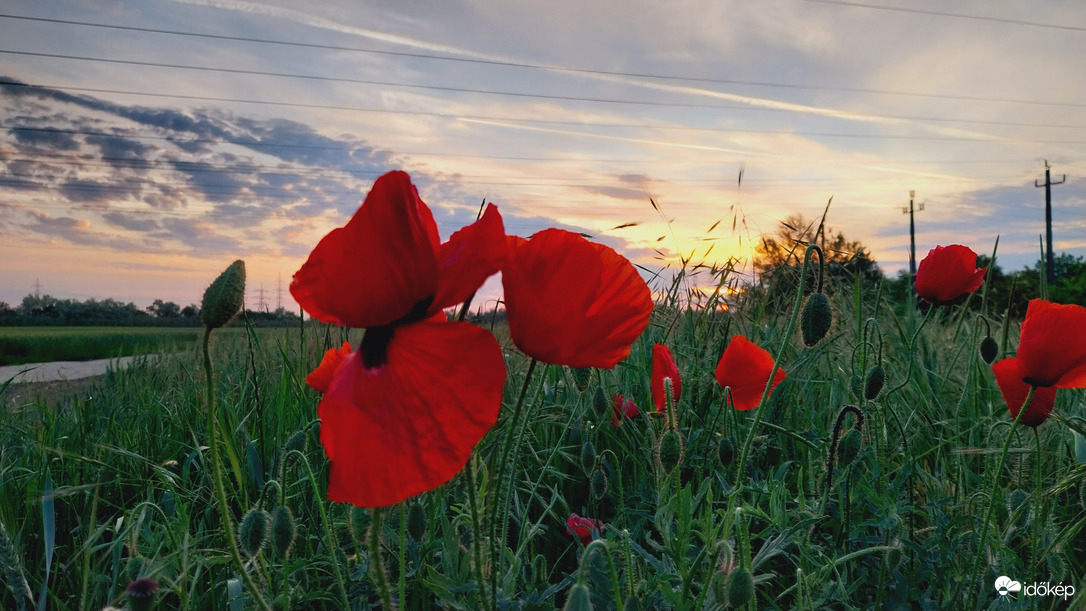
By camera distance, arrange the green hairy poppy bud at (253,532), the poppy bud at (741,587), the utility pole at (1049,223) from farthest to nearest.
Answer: the utility pole at (1049,223), the green hairy poppy bud at (253,532), the poppy bud at (741,587)

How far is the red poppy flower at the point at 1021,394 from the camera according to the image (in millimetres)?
1697

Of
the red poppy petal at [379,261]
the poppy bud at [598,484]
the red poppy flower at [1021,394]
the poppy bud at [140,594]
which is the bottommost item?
the poppy bud at [140,594]

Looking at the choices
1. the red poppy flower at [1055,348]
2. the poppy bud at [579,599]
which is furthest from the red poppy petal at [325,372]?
the red poppy flower at [1055,348]

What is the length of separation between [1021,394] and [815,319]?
2.23 ft

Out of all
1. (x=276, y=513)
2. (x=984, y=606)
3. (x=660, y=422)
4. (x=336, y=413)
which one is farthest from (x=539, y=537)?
(x=336, y=413)

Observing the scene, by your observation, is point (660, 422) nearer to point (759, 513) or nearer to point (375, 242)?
point (759, 513)

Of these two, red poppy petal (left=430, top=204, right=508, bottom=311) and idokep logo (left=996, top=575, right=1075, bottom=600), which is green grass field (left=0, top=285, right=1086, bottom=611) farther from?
red poppy petal (left=430, top=204, right=508, bottom=311)

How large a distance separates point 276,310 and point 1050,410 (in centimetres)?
271

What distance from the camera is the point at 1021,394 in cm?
174

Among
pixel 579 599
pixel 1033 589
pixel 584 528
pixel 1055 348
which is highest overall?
pixel 1055 348

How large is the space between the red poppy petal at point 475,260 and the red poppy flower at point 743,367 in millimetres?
1180

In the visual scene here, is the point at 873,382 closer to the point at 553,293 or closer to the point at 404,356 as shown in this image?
the point at 553,293

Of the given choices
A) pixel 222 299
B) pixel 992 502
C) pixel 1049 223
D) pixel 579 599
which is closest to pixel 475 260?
pixel 222 299

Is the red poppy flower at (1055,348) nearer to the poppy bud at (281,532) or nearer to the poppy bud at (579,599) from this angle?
the poppy bud at (579,599)
